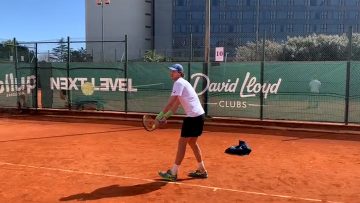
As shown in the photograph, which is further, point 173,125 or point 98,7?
point 98,7

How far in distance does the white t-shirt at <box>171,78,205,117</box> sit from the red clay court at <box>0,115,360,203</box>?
43.2 inches

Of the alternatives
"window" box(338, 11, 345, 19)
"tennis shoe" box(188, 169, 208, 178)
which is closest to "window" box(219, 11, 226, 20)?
"window" box(338, 11, 345, 19)

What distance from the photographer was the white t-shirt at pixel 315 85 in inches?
555

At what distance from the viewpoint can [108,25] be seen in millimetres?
83312

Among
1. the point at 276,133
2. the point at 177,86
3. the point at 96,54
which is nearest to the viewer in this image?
the point at 177,86

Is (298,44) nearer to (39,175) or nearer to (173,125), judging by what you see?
(173,125)

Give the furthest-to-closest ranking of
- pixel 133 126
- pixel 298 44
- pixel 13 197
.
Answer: pixel 298 44 → pixel 133 126 → pixel 13 197

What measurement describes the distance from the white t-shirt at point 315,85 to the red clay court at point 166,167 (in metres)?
1.70

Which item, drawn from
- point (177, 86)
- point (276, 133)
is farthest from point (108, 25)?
point (177, 86)

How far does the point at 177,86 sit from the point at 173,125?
7.57m

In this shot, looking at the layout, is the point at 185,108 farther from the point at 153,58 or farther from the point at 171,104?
the point at 153,58

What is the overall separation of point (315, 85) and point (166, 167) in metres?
7.56

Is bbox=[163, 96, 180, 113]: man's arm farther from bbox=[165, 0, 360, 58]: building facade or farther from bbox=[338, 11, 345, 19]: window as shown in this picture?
bbox=[338, 11, 345, 19]: window

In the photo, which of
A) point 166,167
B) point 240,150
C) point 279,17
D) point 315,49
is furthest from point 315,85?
point 279,17
